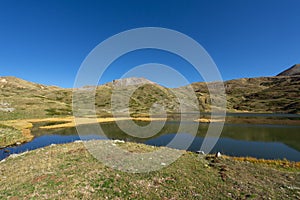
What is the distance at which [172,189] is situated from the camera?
44.3ft

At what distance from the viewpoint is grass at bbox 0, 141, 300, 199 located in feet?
41.2

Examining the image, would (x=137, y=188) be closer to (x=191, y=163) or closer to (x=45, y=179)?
(x=45, y=179)

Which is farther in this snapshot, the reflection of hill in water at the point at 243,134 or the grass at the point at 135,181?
the reflection of hill in water at the point at 243,134

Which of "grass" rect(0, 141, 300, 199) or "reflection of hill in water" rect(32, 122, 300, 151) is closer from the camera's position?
"grass" rect(0, 141, 300, 199)

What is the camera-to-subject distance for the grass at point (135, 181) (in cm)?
1256

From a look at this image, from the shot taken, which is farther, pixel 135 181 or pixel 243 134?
pixel 243 134

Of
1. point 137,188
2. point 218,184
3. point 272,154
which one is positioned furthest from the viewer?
point 272,154

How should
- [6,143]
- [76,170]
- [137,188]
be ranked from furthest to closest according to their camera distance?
1. [6,143]
2. [76,170]
3. [137,188]

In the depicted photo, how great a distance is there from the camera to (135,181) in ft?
47.7

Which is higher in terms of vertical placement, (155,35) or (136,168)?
(155,35)

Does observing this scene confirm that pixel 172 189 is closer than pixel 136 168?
Yes

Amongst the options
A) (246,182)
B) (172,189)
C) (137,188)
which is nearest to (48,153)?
(137,188)

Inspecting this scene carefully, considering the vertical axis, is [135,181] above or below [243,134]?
below

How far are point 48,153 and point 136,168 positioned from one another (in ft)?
40.7
